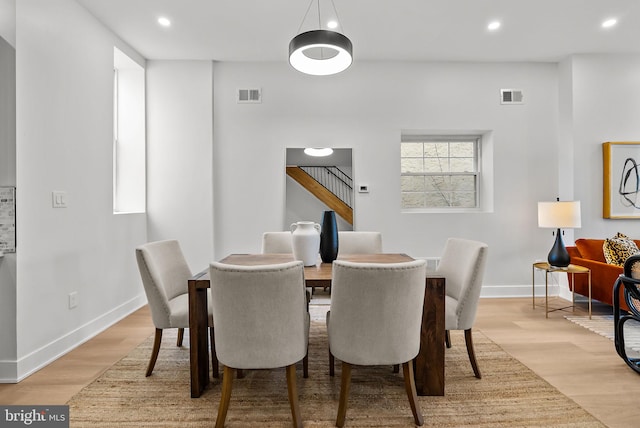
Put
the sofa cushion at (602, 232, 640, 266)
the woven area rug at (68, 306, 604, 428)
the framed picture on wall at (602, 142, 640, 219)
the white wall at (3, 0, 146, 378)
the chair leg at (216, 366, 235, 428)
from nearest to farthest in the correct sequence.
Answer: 1. the chair leg at (216, 366, 235, 428)
2. the woven area rug at (68, 306, 604, 428)
3. the white wall at (3, 0, 146, 378)
4. the sofa cushion at (602, 232, 640, 266)
5. the framed picture on wall at (602, 142, 640, 219)

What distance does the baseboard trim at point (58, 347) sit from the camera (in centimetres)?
223

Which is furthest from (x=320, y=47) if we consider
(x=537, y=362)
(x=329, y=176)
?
(x=537, y=362)

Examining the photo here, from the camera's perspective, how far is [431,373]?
6.63 ft

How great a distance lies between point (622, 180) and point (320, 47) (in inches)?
157

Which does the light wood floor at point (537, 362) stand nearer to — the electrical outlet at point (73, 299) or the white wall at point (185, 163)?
the electrical outlet at point (73, 299)

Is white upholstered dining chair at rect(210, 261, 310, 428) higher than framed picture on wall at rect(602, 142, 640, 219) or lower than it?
lower

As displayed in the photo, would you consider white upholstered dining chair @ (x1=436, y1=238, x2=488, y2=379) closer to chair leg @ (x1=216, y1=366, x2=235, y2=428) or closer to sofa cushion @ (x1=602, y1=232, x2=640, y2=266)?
chair leg @ (x1=216, y1=366, x2=235, y2=428)

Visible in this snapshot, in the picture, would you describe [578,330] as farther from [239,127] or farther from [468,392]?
[239,127]

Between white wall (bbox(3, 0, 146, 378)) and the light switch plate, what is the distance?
0.12 ft

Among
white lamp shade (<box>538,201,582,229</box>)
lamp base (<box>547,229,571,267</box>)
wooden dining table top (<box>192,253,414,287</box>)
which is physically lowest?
lamp base (<box>547,229,571,267</box>)

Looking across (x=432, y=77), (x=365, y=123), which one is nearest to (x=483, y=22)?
(x=432, y=77)

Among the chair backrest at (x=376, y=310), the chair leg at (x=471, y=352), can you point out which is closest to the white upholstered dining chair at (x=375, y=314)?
the chair backrest at (x=376, y=310)

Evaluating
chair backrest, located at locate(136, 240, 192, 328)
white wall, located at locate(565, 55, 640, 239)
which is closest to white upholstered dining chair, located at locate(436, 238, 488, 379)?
chair backrest, located at locate(136, 240, 192, 328)

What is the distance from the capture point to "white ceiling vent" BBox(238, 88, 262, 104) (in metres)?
4.23
